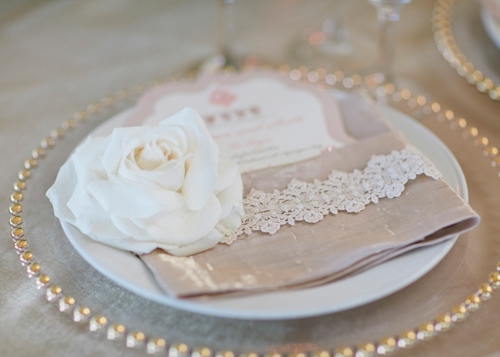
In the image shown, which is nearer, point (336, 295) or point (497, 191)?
point (336, 295)

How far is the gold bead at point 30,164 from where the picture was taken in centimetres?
52

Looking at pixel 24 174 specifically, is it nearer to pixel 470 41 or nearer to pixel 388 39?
pixel 388 39

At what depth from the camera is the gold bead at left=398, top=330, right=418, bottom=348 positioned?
351mm

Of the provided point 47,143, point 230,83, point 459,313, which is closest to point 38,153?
point 47,143

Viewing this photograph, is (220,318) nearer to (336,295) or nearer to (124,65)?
(336,295)

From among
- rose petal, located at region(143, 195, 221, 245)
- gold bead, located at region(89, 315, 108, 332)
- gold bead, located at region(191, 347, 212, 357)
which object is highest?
rose petal, located at region(143, 195, 221, 245)

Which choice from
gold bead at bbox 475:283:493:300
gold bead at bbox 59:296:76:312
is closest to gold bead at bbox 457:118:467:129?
gold bead at bbox 475:283:493:300

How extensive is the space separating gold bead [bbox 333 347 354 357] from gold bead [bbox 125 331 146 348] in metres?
0.13

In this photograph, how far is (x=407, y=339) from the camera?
13.9 inches

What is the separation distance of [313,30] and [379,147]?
398 mm

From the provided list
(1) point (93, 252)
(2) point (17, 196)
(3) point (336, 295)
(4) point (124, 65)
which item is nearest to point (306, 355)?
(3) point (336, 295)

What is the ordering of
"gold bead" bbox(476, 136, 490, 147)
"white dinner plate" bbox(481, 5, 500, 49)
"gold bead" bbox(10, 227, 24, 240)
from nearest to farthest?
"gold bead" bbox(10, 227, 24, 240) < "gold bead" bbox(476, 136, 490, 147) < "white dinner plate" bbox(481, 5, 500, 49)

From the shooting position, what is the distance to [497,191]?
1.60ft

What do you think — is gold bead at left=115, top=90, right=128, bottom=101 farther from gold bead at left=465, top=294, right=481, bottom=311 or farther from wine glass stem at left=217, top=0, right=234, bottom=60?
gold bead at left=465, top=294, right=481, bottom=311
